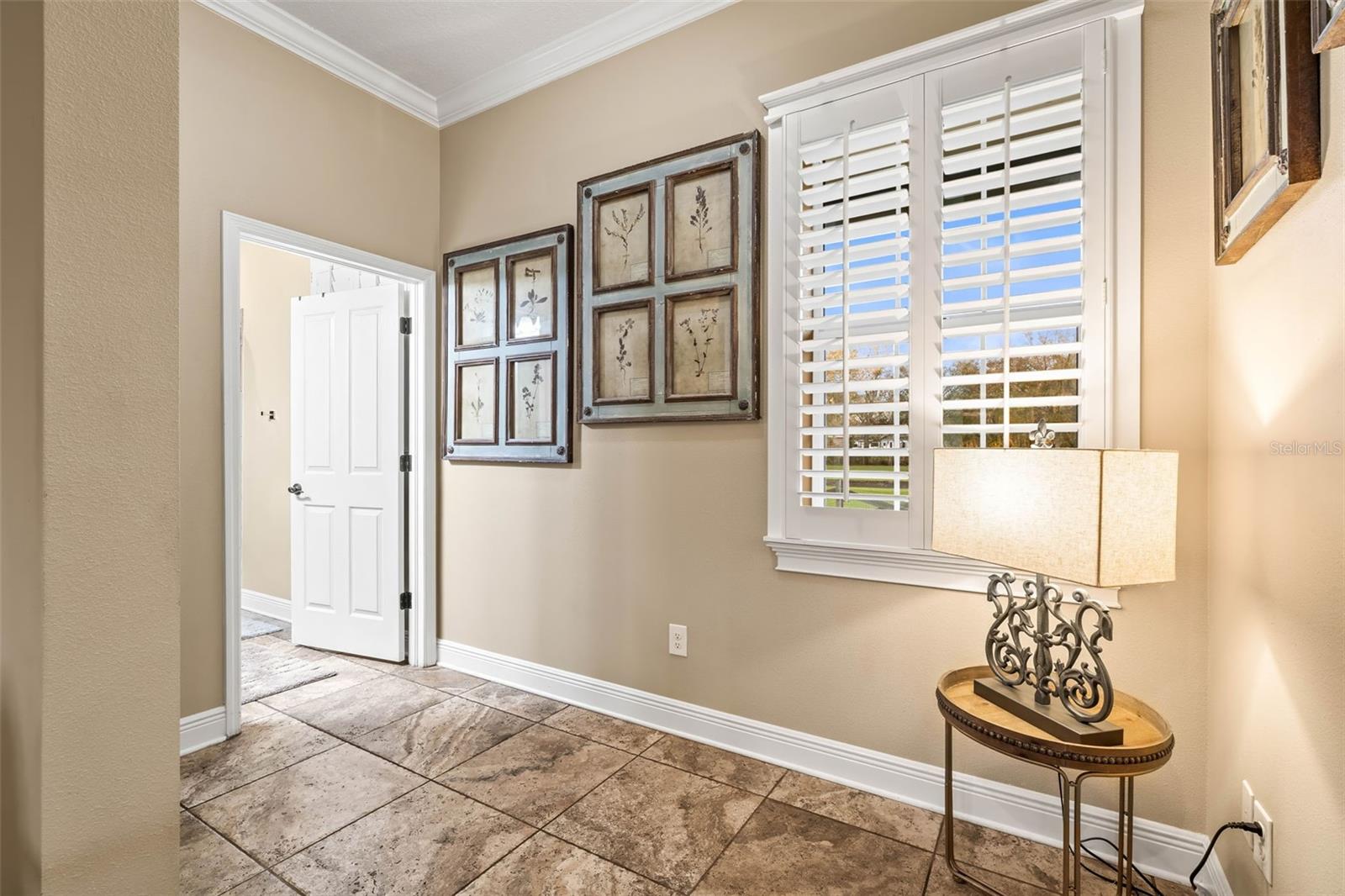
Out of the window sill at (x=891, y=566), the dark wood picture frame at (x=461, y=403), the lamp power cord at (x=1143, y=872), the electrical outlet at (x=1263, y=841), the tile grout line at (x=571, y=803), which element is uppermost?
the dark wood picture frame at (x=461, y=403)

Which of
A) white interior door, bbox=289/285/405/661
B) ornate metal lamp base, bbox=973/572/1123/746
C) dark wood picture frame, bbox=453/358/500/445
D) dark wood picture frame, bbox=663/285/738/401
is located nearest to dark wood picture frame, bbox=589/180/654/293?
dark wood picture frame, bbox=663/285/738/401

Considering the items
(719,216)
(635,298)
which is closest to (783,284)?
(719,216)

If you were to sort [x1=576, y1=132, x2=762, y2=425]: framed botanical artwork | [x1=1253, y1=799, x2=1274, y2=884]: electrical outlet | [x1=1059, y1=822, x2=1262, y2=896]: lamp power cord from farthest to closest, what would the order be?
1. [x1=576, y1=132, x2=762, y2=425]: framed botanical artwork
2. [x1=1059, y1=822, x2=1262, y2=896]: lamp power cord
3. [x1=1253, y1=799, x2=1274, y2=884]: electrical outlet

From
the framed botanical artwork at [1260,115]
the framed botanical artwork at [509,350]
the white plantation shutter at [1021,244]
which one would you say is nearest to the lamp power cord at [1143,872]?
the white plantation shutter at [1021,244]

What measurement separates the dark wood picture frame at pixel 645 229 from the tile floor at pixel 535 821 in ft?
6.01

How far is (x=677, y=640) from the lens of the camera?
2.51 meters

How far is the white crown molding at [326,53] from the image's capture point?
2537 millimetres

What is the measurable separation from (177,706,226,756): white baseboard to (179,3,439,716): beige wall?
0.12ft

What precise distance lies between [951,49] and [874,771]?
229cm

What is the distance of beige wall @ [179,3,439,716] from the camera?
2.40m

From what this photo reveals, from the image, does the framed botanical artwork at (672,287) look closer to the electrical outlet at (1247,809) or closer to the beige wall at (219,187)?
the beige wall at (219,187)

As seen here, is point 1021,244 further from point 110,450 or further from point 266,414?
point 266,414

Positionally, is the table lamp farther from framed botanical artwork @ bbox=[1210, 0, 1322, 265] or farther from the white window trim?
framed botanical artwork @ bbox=[1210, 0, 1322, 265]

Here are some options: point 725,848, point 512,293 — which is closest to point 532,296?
point 512,293
